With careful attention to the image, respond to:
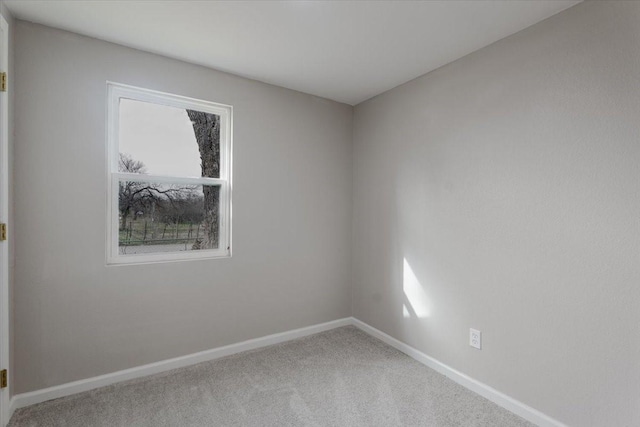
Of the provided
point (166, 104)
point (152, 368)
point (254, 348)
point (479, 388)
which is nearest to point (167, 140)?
point (166, 104)

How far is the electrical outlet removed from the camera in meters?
2.20

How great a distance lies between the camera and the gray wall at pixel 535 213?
1.59 meters

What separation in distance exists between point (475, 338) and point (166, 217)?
2.47 metres

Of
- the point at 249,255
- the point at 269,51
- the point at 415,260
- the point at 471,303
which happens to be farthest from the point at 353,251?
the point at 269,51

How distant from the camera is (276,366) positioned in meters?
2.52

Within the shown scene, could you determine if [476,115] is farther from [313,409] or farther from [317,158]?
[313,409]

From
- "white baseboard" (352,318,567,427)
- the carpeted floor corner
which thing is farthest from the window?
"white baseboard" (352,318,567,427)

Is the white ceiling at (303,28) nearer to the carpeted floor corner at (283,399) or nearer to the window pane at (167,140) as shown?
the window pane at (167,140)

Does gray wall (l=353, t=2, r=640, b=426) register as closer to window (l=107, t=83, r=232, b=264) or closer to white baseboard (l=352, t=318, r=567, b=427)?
white baseboard (l=352, t=318, r=567, b=427)

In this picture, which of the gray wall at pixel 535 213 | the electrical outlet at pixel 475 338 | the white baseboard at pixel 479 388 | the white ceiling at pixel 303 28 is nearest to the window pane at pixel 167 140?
the white ceiling at pixel 303 28

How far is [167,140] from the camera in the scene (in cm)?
253

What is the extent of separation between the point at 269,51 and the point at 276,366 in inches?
94.7

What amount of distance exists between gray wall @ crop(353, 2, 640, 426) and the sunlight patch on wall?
0.04ft

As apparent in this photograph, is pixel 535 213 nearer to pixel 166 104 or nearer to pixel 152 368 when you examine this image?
pixel 166 104
